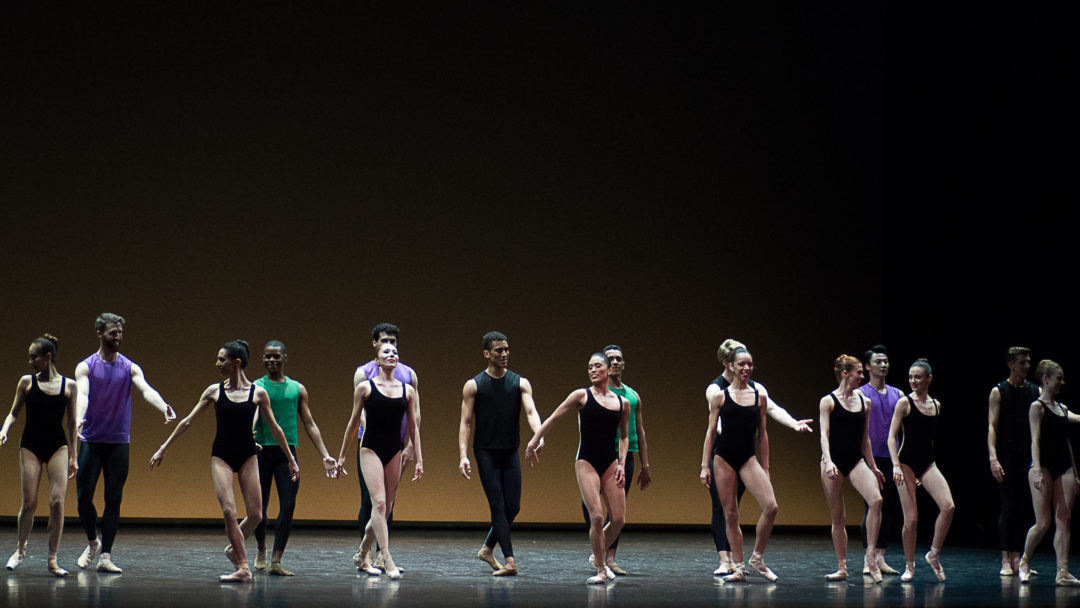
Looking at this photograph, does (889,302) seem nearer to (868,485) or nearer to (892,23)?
(892,23)

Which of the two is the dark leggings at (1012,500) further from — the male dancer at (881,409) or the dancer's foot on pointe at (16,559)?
the dancer's foot on pointe at (16,559)

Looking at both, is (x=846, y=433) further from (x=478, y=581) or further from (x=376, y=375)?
(x=376, y=375)

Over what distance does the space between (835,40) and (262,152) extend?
5.73 m

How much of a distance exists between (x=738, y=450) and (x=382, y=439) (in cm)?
224

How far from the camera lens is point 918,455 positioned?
7.62 meters

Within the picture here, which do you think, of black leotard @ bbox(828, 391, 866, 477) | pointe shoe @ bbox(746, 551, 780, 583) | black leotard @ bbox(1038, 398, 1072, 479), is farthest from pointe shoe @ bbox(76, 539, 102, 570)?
black leotard @ bbox(1038, 398, 1072, 479)

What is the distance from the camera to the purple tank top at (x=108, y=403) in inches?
291

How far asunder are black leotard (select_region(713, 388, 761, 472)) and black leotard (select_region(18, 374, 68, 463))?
411 cm

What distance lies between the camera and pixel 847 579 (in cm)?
750

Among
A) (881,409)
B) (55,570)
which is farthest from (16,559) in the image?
(881,409)

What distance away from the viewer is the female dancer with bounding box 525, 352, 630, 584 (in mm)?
6988

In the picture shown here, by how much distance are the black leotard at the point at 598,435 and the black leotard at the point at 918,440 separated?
207cm

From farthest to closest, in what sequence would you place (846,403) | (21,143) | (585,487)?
1. (21,143)
2. (846,403)
3. (585,487)

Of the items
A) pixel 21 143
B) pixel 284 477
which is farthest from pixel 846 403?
pixel 21 143
